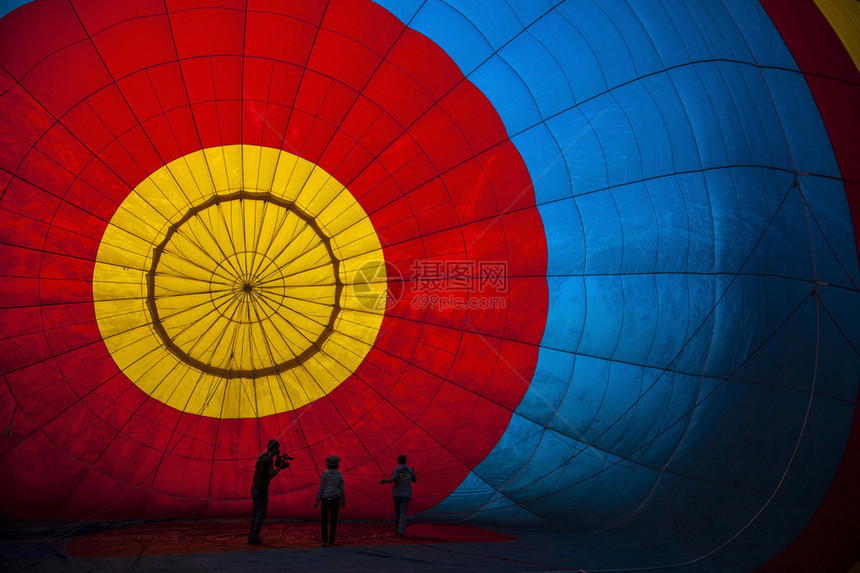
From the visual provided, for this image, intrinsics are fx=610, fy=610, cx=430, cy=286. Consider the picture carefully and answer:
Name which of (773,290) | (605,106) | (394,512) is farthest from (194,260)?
(773,290)

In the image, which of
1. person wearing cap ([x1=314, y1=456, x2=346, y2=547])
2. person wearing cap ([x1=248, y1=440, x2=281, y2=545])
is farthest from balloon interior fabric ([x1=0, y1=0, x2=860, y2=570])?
person wearing cap ([x1=314, y1=456, x2=346, y2=547])

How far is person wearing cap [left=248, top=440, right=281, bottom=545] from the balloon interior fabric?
35 cm

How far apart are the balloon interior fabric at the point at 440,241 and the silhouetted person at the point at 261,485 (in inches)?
13.6

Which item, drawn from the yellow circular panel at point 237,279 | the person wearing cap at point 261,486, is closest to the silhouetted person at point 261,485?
the person wearing cap at point 261,486

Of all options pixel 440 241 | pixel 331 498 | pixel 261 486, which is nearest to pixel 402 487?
pixel 331 498

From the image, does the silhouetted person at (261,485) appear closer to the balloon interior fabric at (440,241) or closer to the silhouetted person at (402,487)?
the balloon interior fabric at (440,241)

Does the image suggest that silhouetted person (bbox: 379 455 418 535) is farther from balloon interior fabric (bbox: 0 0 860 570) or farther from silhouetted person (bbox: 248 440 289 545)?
silhouetted person (bbox: 248 440 289 545)

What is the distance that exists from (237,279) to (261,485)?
1.63 meters

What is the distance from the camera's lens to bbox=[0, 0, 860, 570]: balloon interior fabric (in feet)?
15.1

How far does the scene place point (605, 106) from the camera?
4.80 meters

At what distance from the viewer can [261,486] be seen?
4781mm

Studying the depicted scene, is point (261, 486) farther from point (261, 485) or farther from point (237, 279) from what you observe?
point (237, 279)

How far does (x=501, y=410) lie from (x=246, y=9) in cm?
376

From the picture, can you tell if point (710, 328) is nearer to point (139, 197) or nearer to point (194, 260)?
point (194, 260)
